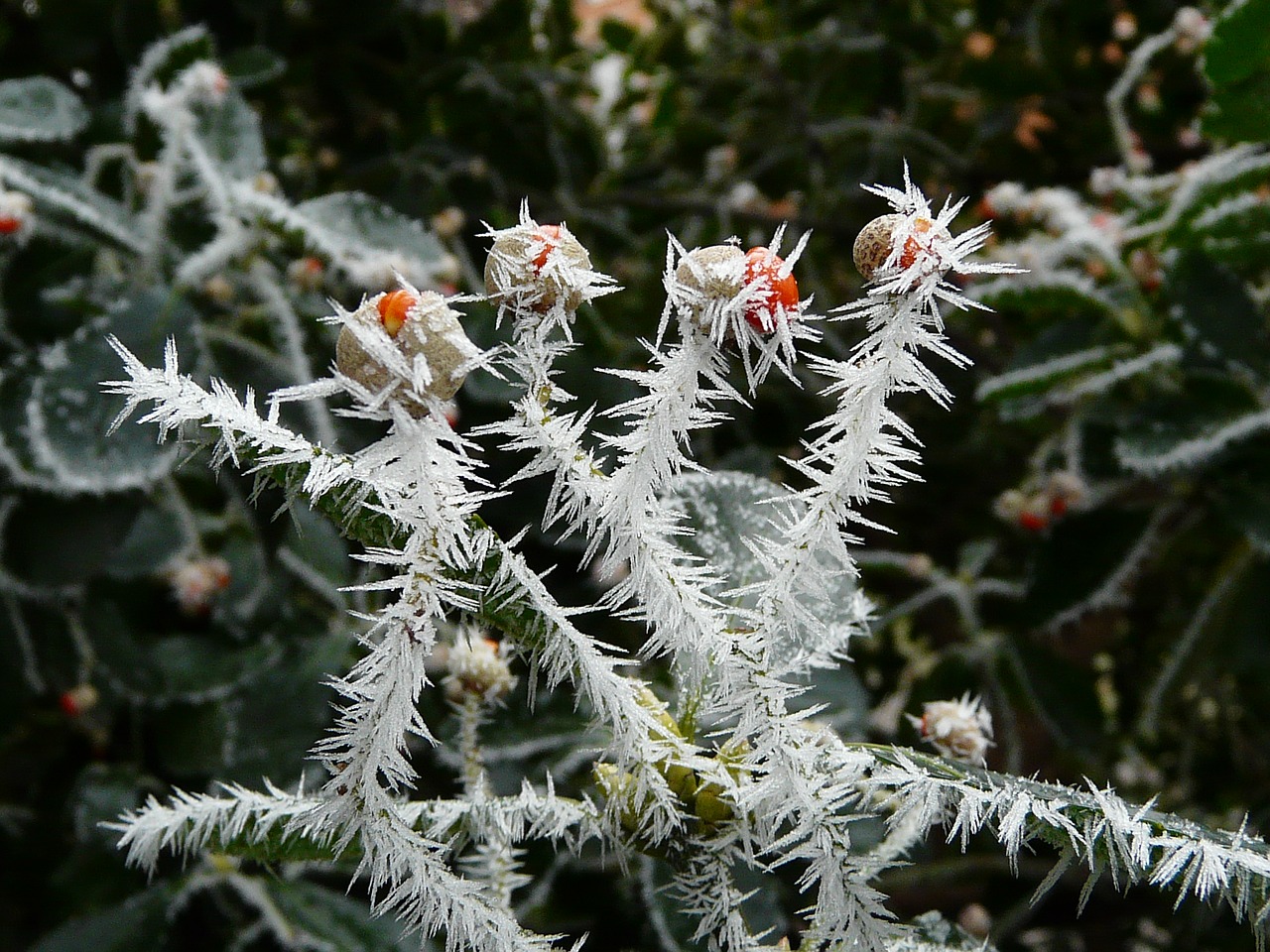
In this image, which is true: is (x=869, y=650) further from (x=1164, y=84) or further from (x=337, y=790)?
(x=337, y=790)

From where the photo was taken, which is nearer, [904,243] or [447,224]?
[904,243]

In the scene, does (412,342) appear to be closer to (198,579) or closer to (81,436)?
(81,436)

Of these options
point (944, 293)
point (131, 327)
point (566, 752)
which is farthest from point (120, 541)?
point (944, 293)

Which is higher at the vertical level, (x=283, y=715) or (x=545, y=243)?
(x=545, y=243)

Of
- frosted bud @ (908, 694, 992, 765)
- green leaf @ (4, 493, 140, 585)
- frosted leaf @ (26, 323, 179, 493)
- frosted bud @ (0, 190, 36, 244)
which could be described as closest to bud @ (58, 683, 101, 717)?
green leaf @ (4, 493, 140, 585)

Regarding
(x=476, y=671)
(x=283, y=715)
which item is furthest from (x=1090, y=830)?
(x=283, y=715)

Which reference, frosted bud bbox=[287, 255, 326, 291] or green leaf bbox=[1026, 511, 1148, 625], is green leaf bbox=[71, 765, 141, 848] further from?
green leaf bbox=[1026, 511, 1148, 625]

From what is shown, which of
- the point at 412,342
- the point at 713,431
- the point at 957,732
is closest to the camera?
the point at 412,342
